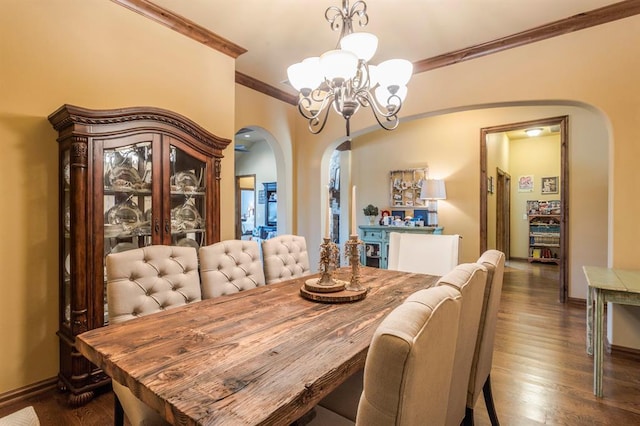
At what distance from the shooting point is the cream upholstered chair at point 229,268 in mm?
1896

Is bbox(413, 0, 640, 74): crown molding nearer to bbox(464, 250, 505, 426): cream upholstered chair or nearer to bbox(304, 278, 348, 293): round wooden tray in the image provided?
bbox(464, 250, 505, 426): cream upholstered chair

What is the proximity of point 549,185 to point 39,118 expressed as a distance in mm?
8781

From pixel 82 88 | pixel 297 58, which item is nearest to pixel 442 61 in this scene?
pixel 297 58

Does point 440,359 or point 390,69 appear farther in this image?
point 390,69

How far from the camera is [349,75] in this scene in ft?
5.83

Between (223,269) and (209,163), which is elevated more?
(209,163)

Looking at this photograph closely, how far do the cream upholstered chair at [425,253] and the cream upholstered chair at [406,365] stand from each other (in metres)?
2.03

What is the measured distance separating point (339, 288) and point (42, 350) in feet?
6.50

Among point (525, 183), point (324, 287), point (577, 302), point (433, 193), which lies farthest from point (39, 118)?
point (525, 183)

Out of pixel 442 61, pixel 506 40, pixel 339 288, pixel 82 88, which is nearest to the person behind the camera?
pixel 339 288

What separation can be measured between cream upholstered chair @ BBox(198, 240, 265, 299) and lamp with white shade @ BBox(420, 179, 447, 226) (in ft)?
11.5

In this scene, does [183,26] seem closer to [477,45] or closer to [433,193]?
[477,45]

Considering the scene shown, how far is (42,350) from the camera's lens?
210 cm

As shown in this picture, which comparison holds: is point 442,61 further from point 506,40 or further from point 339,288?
point 339,288
